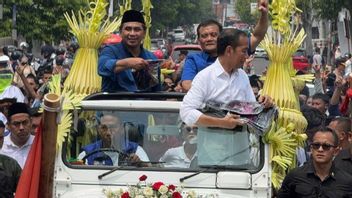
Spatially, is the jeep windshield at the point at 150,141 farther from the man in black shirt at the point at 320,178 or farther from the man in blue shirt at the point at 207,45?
the man in blue shirt at the point at 207,45

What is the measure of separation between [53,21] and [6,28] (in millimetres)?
1861

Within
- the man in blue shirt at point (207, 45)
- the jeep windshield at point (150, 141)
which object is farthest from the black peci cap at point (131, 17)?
the jeep windshield at point (150, 141)

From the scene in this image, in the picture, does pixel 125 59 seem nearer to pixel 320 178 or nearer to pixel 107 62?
pixel 107 62

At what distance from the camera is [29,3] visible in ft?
103

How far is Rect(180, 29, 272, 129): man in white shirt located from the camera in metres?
7.21

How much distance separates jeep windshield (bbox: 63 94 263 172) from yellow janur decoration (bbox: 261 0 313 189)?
0.72 ft

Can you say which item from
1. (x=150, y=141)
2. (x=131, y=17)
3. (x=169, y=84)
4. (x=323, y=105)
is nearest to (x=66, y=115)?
(x=150, y=141)

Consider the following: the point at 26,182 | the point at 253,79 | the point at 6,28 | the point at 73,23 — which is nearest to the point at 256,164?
the point at 26,182

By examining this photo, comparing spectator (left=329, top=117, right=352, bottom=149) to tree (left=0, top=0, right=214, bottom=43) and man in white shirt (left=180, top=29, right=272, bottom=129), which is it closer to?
man in white shirt (left=180, top=29, right=272, bottom=129)

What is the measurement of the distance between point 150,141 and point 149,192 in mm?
744

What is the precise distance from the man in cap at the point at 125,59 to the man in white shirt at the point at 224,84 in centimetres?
102

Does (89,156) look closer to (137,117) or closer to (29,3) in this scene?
(137,117)

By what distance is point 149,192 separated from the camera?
6.88 metres

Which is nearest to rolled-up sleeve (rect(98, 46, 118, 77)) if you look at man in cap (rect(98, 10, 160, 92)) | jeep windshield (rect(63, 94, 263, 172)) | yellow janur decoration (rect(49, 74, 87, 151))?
man in cap (rect(98, 10, 160, 92))
